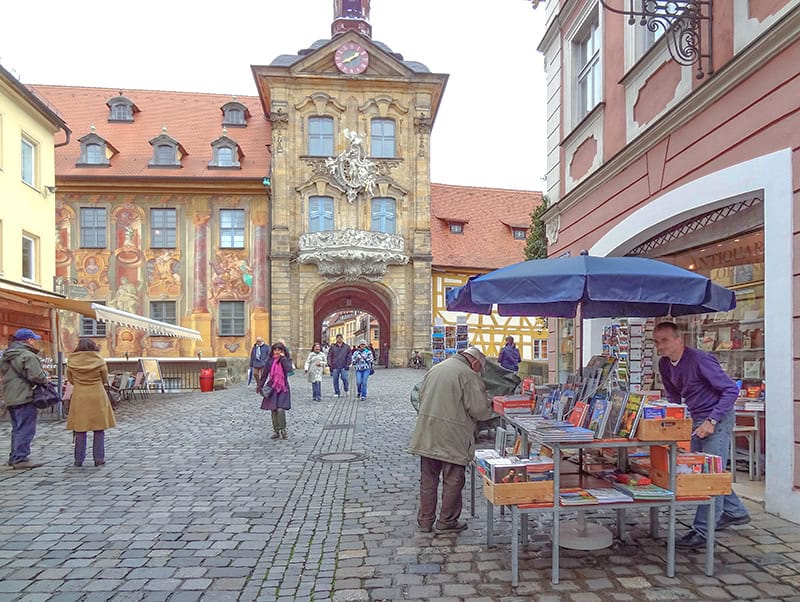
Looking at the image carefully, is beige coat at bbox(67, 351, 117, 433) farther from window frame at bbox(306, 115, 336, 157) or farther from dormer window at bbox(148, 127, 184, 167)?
dormer window at bbox(148, 127, 184, 167)

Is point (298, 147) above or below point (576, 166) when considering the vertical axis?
above

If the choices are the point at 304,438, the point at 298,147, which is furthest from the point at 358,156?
the point at 304,438

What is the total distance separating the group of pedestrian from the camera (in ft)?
25.9

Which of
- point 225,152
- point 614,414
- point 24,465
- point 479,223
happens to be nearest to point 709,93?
point 614,414

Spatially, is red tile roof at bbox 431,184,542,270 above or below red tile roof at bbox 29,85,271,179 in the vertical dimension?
below

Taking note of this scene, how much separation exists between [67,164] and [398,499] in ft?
99.0

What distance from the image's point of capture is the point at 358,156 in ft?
99.2

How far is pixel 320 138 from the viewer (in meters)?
30.5

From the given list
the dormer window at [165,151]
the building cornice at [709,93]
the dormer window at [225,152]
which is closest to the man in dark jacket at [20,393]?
the building cornice at [709,93]

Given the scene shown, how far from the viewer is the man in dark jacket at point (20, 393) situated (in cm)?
791

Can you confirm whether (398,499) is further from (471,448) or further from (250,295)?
(250,295)

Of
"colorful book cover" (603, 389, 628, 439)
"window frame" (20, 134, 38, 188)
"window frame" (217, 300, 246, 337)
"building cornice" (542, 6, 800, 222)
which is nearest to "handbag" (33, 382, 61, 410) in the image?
"colorful book cover" (603, 389, 628, 439)

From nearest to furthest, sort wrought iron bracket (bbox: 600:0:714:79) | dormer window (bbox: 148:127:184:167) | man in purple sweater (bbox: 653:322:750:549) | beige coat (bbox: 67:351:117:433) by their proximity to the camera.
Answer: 1. man in purple sweater (bbox: 653:322:750:549)
2. wrought iron bracket (bbox: 600:0:714:79)
3. beige coat (bbox: 67:351:117:433)
4. dormer window (bbox: 148:127:184:167)

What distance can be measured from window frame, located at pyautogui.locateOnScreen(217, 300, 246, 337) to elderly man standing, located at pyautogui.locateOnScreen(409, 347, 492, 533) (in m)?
26.1
